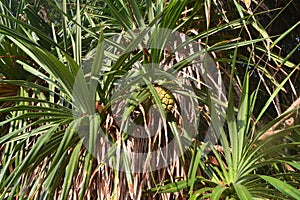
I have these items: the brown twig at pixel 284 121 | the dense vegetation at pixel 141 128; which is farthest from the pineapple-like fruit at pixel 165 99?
the brown twig at pixel 284 121

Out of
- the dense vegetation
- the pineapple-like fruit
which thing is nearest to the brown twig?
the dense vegetation

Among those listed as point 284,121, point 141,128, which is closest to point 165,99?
point 141,128

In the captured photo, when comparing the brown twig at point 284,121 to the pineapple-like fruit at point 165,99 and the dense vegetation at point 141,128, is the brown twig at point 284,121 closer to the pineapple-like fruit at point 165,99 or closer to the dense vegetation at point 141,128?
the dense vegetation at point 141,128

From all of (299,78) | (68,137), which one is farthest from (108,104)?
(299,78)

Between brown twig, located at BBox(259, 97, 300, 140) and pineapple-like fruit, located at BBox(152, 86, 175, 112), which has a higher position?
pineapple-like fruit, located at BBox(152, 86, 175, 112)

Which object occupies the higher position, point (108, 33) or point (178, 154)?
point (108, 33)

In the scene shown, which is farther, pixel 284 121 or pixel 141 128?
pixel 141 128

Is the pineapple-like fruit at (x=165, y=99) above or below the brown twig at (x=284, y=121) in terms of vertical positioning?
above

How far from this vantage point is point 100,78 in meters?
1.22

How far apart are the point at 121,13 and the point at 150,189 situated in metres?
0.47

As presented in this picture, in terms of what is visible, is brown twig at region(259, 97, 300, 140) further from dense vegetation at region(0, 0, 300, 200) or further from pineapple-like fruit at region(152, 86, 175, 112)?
pineapple-like fruit at region(152, 86, 175, 112)

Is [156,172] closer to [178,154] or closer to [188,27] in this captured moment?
[178,154]

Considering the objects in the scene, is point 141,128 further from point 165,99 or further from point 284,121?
point 284,121

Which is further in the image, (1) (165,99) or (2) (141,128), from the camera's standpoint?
(2) (141,128)
